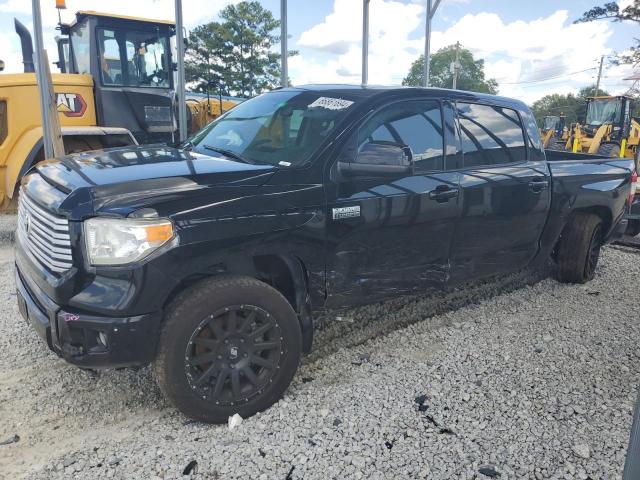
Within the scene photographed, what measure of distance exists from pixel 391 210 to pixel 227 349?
141 centimetres

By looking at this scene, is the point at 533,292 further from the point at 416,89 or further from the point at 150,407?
the point at 150,407

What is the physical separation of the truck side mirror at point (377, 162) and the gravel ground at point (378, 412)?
135 cm

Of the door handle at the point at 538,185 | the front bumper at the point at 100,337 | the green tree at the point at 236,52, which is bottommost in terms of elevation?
the front bumper at the point at 100,337

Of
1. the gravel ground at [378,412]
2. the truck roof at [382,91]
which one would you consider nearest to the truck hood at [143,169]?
the truck roof at [382,91]

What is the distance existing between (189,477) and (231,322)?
2.59 ft

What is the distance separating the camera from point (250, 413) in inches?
115

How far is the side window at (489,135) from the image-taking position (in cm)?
395

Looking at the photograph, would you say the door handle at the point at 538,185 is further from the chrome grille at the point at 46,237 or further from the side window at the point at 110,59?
the side window at the point at 110,59

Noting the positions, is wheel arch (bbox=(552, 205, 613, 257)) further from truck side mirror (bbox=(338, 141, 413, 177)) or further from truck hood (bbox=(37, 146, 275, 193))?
truck hood (bbox=(37, 146, 275, 193))

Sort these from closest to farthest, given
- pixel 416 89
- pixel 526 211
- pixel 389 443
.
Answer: pixel 389 443, pixel 416 89, pixel 526 211

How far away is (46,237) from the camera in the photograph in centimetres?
274

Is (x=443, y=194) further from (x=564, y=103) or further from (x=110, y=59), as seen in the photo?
(x=564, y=103)

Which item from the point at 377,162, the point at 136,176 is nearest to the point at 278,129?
the point at 377,162

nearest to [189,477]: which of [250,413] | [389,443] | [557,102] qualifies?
[250,413]
